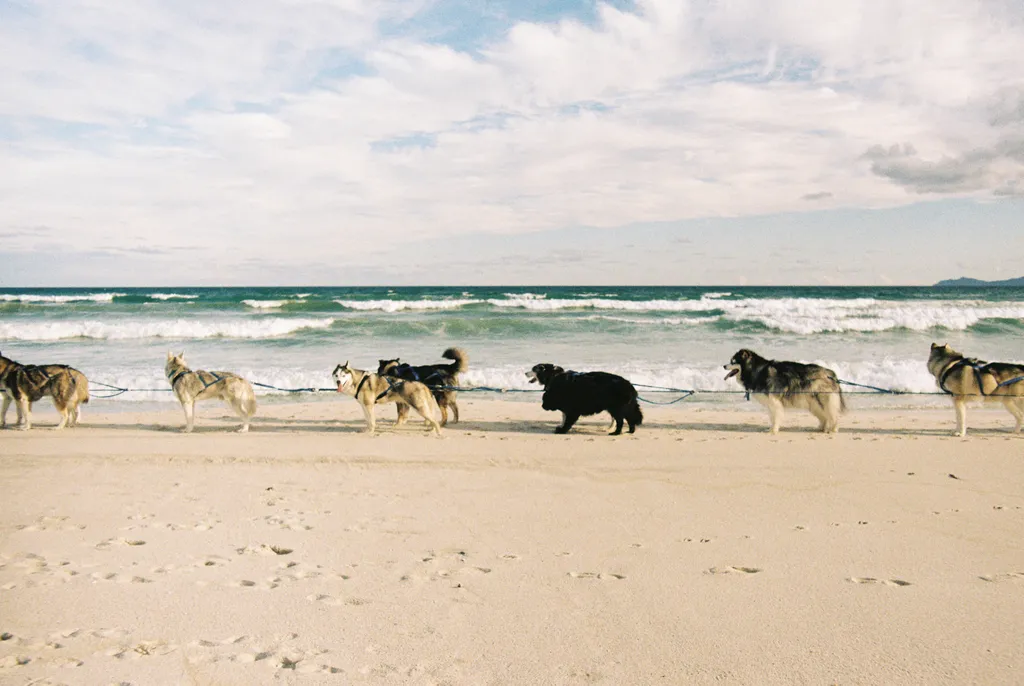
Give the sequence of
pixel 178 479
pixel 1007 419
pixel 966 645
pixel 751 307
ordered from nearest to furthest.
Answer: pixel 966 645, pixel 178 479, pixel 1007 419, pixel 751 307

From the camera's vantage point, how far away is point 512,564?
161 inches

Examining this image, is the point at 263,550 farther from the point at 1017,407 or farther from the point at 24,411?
the point at 1017,407

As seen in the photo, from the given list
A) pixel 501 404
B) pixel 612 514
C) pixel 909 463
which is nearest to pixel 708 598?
pixel 612 514

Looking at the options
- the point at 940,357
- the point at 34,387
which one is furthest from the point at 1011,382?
the point at 34,387

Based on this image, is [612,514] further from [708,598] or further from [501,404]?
[501,404]

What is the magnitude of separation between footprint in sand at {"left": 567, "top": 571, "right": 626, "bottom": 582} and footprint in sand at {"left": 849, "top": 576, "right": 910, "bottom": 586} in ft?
4.44

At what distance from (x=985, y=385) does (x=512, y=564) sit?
7.30 m

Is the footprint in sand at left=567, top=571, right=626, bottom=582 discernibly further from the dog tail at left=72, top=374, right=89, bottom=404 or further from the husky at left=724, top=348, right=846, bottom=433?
the dog tail at left=72, top=374, right=89, bottom=404

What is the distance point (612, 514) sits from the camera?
5.15 meters

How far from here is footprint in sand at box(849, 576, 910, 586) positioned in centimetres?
375

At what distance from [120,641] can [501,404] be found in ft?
27.0

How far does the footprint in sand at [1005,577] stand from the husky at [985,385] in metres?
5.07

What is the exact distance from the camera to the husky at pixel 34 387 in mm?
8711

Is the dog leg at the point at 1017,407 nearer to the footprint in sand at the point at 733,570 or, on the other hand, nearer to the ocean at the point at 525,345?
the ocean at the point at 525,345
